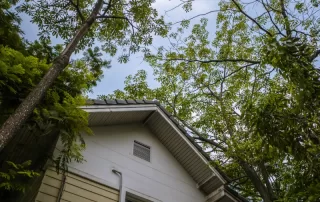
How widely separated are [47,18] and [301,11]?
29.9ft

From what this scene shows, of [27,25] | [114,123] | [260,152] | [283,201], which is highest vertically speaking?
[27,25]

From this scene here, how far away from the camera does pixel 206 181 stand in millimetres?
9312

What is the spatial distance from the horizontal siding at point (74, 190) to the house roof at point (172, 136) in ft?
5.63

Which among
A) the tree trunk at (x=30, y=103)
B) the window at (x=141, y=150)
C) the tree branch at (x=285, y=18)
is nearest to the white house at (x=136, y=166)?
the window at (x=141, y=150)

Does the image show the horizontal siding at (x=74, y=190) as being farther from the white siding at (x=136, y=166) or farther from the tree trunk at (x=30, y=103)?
the tree trunk at (x=30, y=103)

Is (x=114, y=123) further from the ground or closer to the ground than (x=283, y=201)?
further from the ground

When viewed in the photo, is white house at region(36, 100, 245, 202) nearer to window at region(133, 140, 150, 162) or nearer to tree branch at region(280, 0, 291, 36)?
window at region(133, 140, 150, 162)

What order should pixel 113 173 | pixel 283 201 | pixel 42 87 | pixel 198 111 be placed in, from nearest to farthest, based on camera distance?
1. pixel 42 87
2. pixel 283 201
3. pixel 113 173
4. pixel 198 111

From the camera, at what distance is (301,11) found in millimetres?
11711

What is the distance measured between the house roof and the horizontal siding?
1.71m

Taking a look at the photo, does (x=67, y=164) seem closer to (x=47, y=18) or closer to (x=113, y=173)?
(x=113, y=173)

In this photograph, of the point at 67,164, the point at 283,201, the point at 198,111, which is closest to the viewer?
the point at 283,201

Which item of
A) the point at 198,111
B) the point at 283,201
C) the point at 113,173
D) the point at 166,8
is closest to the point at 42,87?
the point at 113,173

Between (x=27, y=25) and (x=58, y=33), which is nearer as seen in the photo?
(x=27, y=25)
